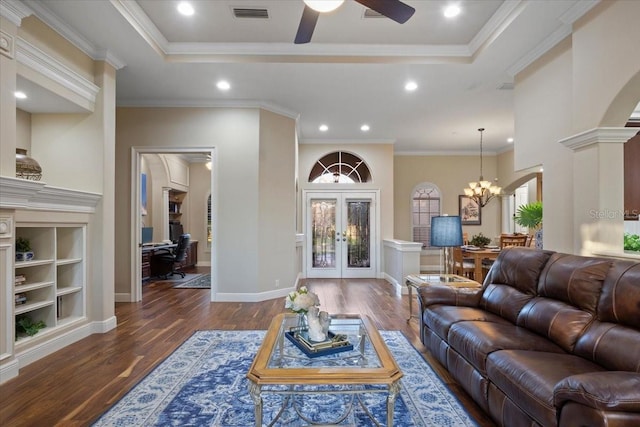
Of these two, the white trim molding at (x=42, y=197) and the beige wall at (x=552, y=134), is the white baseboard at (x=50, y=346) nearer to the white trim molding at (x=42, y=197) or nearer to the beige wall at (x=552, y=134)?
the white trim molding at (x=42, y=197)

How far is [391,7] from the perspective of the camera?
2.41 m

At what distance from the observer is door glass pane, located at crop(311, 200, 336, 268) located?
26.9 feet

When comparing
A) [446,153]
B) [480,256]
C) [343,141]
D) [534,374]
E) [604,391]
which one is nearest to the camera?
[604,391]

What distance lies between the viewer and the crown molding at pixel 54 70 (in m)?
3.09

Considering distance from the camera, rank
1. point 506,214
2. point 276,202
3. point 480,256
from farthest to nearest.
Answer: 1. point 506,214
2. point 480,256
3. point 276,202

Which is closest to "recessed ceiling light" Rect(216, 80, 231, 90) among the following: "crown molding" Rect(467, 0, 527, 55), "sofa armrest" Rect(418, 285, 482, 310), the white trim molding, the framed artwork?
the white trim molding

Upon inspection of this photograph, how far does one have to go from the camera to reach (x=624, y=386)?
134 centimetres

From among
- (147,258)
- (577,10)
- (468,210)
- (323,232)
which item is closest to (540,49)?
(577,10)

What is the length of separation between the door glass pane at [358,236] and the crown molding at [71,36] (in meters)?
5.32

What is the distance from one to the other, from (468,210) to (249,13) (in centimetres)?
759

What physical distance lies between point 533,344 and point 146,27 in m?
4.44

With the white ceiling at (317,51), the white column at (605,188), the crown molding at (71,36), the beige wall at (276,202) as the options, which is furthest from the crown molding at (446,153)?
the crown molding at (71,36)

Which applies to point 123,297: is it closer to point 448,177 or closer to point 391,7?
point 391,7

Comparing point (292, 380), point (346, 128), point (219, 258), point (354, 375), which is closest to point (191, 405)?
point (292, 380)
